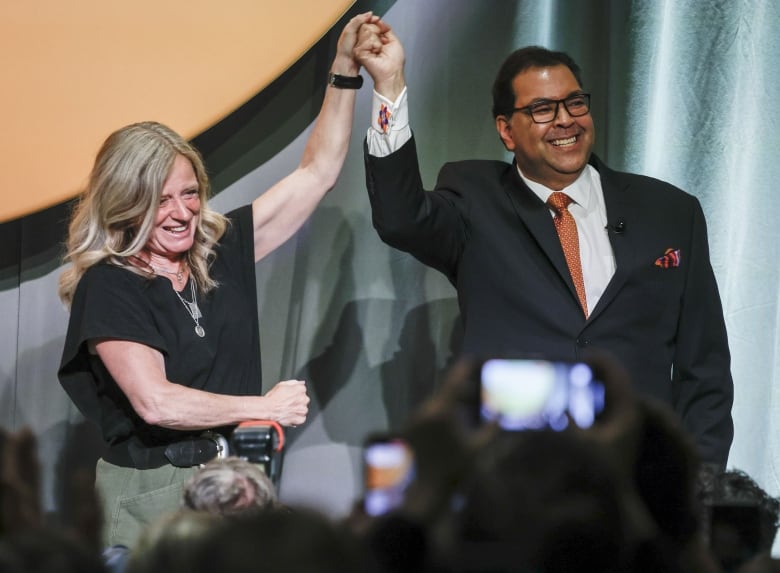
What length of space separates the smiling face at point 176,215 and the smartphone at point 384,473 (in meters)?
1.58

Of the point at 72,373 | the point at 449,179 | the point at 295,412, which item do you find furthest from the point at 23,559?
the point at 449,179

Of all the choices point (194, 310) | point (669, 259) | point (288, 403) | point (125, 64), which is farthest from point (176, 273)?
point (669, 259)

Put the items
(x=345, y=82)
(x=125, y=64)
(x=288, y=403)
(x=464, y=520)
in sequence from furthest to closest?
(x=125, y=64)
(x=345, y=82)
(x=288, y=403)
(x=464, y=520)

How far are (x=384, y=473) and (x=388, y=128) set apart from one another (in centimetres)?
151

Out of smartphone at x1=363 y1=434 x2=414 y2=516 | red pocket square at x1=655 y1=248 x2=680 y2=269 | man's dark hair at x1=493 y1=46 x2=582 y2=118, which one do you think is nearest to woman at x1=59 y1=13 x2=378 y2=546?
man's dark hair at x1=493 y1=46 x2=582 y2=118

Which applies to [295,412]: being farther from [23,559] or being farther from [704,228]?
[23,559]

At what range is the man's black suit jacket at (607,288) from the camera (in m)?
2.25

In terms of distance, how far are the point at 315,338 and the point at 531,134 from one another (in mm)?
750

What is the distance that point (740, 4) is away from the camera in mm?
2713

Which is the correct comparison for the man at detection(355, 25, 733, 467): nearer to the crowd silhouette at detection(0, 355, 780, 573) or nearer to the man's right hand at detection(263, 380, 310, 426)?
the man's right hand at detection(263, 380, 310, 426)

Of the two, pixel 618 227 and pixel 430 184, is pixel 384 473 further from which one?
pixel 430 184

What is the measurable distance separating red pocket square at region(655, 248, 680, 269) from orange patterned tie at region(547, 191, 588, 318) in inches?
6.0

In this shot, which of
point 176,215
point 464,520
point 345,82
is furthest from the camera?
point 345,82

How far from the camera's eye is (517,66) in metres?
2.43
